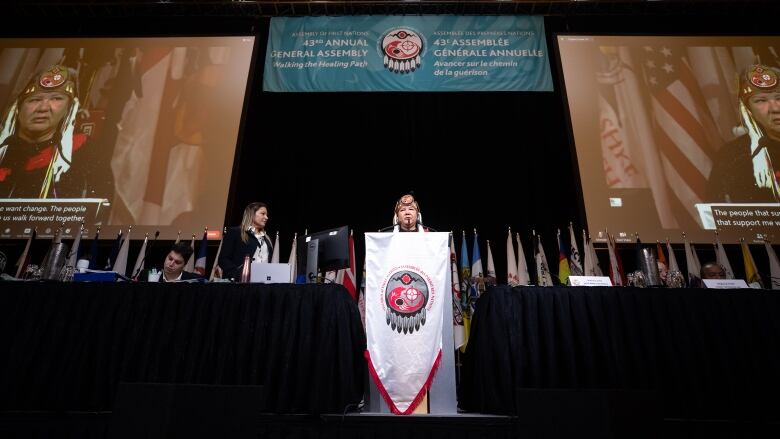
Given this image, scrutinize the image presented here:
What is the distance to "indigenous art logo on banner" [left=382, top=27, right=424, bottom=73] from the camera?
672 cm

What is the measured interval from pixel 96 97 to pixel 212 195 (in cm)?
219

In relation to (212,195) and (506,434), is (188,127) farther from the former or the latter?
(506,434)

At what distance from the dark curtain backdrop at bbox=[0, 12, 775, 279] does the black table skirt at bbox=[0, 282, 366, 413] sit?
293 centimetres

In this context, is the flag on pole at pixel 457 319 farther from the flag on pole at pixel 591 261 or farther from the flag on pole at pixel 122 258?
the flag on pole at pixel 122 258

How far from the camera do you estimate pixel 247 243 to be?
439 cm

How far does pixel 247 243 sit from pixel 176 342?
144 centimetres

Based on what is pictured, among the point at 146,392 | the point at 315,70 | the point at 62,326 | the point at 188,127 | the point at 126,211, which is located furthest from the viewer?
the point at 315,70

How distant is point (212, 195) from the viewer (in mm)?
6020

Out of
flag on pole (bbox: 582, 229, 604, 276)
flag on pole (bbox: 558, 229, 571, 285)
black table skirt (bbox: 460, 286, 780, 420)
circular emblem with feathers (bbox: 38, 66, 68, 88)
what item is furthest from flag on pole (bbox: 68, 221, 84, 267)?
flag on pole (bbox: 582, 229, 604, 276)

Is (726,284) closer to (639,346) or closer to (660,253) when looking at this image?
(639,346)

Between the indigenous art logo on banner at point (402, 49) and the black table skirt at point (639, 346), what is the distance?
4.34 metres

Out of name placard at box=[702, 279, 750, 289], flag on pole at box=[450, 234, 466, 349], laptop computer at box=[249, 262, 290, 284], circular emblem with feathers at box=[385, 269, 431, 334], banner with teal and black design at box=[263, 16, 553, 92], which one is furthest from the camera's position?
banner with teal and black design at box=[263, 16, 553, 92]

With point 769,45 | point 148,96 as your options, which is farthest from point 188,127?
point 769,45

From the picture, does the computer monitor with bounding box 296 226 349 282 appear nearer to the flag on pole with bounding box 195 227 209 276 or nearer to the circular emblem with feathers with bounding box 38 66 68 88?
the flag on pole with bounding box 195 227 209 276
